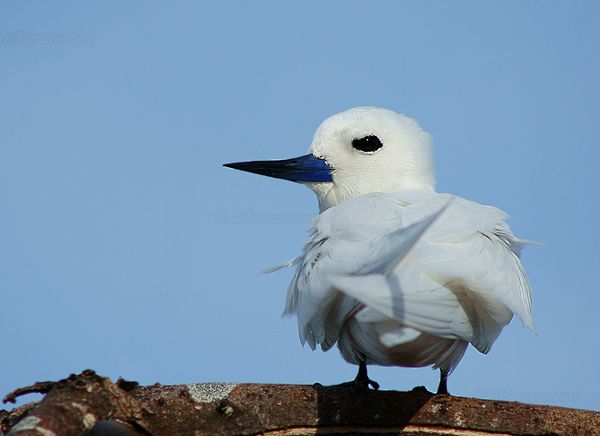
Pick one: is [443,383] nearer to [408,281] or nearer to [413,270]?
[413,270]

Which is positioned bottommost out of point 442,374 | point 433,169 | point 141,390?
point 442,374

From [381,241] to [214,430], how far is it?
1364mm

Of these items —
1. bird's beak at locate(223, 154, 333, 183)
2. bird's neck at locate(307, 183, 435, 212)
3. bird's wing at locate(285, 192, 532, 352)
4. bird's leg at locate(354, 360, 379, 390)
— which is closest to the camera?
bird's wing at locate(285, 192, 532, 352)

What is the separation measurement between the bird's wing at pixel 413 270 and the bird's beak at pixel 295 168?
1.44 meters

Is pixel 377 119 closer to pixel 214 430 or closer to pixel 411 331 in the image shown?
pixel 411 331

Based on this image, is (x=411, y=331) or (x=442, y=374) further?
(x=442, y=374)

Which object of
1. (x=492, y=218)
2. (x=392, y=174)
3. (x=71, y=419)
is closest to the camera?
(x=71, y=419)

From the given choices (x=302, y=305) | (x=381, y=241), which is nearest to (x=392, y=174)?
(x=302, y=305)

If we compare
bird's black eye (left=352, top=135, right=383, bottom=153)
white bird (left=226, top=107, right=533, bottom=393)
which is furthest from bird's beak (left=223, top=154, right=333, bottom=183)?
white bird (left=226, top=107, right=533, bottom=393)

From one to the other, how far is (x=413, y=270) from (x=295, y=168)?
329 cm

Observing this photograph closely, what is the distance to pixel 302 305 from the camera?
5.92m

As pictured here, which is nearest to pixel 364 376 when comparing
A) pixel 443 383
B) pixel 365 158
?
pixel 443 383

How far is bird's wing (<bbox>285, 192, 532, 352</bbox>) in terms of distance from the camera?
457cm

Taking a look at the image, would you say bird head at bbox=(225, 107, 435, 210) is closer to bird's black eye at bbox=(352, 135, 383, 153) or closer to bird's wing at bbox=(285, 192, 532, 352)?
bird's black eye at bbox=(352, 135, 383, 153)
